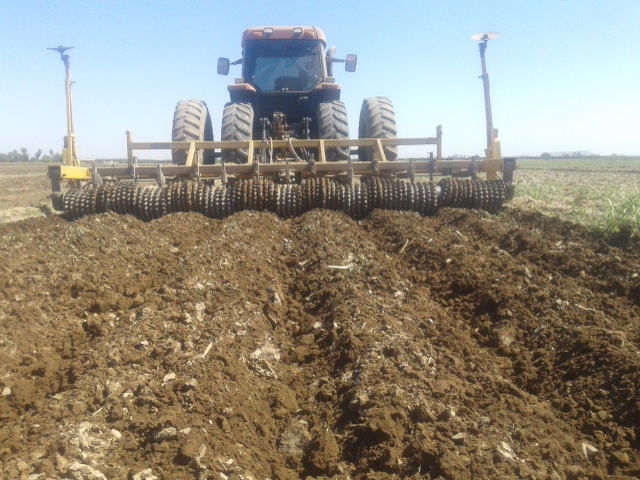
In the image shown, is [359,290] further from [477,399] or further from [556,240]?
[556,240]

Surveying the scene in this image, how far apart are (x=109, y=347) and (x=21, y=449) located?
2.91 ft

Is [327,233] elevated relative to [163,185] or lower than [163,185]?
lower

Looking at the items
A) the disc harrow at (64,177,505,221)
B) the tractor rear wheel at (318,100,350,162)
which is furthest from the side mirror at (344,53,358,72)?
the disc harrow at (64,177,505,221)

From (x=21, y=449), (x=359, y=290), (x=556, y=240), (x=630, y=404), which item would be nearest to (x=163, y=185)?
(x=359, y=290)

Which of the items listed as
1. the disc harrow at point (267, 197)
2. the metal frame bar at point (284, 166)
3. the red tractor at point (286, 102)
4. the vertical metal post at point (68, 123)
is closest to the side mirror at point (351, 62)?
the red tractor at point (286, 102)

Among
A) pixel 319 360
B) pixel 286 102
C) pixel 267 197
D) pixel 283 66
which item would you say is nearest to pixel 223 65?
pixel 283 66

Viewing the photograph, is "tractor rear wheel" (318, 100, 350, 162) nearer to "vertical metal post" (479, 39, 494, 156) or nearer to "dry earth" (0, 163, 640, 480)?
"vertical metal post" (479, 39, 494, 156)

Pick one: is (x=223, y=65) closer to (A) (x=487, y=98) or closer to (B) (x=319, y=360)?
(A) (x=487, y=98)

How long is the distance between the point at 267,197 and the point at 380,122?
8.02 ft

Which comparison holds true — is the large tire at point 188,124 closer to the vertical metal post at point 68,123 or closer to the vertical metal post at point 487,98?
the vertical metal post at point 68,123

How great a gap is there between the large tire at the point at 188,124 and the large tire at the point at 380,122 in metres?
2.50

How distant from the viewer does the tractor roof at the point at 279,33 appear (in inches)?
342

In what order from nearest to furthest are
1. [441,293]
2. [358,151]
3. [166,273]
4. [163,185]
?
1. [441,293]
2. [166,273]
3. [163,185]
4. [358,151]

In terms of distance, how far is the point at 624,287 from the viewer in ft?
13.5
